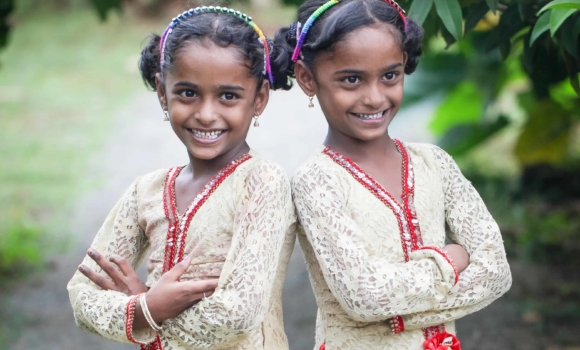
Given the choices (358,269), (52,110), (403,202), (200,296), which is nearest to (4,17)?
(200,296)

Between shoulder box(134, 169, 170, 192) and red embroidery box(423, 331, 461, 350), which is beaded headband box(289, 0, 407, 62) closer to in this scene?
shoulder box(134, 169, 170, 192)

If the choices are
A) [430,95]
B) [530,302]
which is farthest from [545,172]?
[530,302]

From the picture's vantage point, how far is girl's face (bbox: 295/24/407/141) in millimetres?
2391

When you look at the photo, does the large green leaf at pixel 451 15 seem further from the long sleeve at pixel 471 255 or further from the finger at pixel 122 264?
the finger at pixel 122 264

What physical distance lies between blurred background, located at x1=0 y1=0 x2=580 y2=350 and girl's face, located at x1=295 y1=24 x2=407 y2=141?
0.34 m

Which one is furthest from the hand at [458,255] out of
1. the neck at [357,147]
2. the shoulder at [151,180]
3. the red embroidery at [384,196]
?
the shoulder at [151,180]

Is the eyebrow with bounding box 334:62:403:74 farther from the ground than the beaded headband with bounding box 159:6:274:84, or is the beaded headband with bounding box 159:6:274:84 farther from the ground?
the beaded headband with bounding box 159:6:274:84

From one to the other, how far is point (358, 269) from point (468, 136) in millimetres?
4221

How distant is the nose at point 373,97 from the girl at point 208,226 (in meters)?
0.31

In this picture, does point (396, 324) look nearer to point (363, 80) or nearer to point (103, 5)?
point (363, 80)

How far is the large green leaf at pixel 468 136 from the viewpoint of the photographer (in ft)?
20.6

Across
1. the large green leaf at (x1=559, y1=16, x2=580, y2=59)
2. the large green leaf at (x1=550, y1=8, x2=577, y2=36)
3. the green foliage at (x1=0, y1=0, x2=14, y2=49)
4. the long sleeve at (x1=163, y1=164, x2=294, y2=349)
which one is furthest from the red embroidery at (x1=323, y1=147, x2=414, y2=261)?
the green foliage at (x1=0, y1=0, x2=14, y2=49)

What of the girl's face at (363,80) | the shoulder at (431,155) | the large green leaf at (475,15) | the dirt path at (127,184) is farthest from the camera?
the dirt path at (127,184)

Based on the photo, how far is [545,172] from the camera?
6.98 meters
